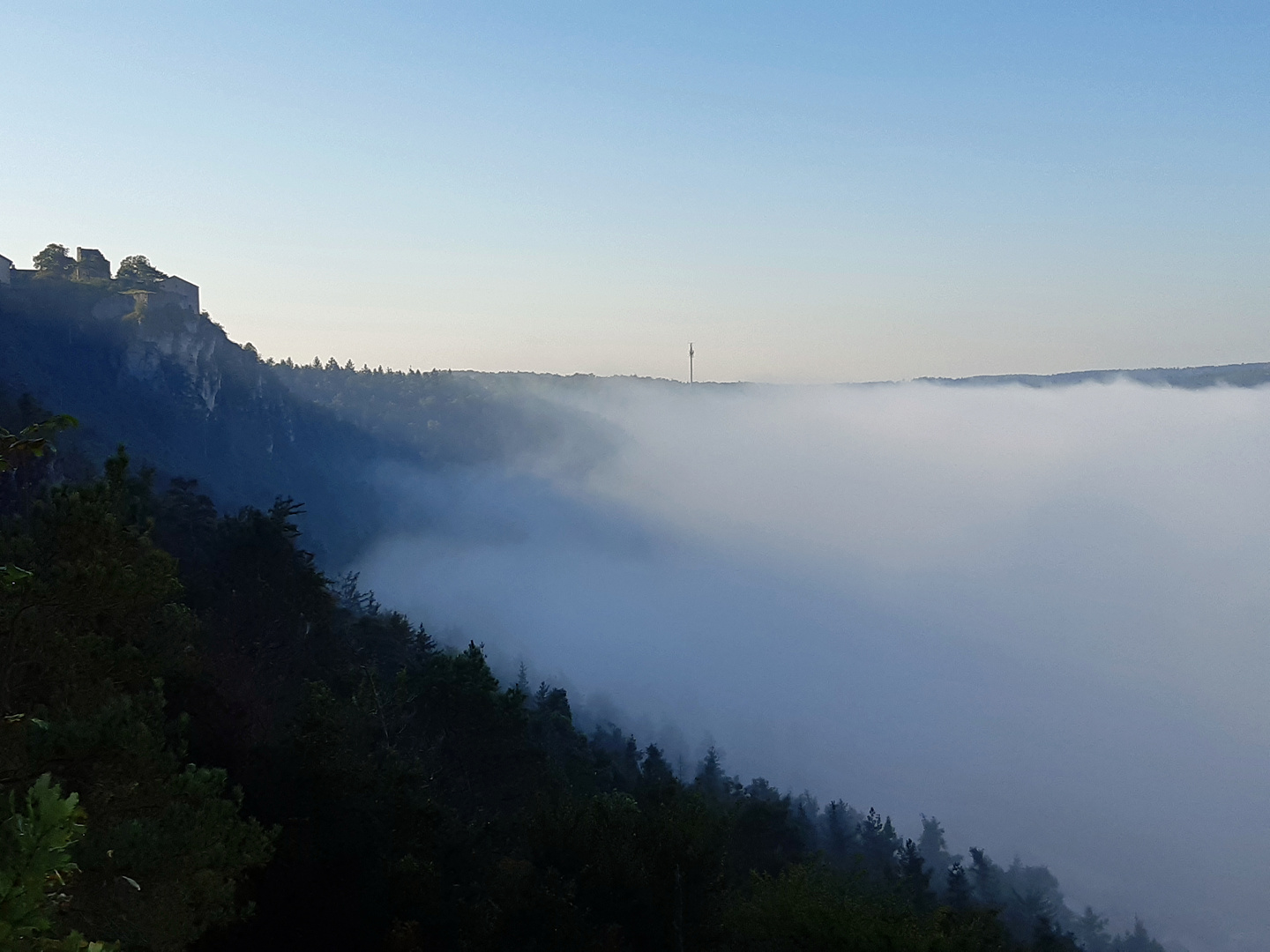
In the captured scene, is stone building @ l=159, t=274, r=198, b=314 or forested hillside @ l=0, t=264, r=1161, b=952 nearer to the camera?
forested hillside @ l=0, t=264, r=1161, b=952

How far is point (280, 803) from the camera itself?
79.0 feet

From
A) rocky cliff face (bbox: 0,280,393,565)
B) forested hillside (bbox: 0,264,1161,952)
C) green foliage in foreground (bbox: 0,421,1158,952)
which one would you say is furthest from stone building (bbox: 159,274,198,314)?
green foliage in foreground (bbox: 0,421,1158,952)

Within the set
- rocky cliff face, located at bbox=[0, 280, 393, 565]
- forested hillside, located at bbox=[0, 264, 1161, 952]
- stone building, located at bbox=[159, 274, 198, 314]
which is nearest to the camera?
forested hillside, located at bbox=[0, 264, 1161, 952]

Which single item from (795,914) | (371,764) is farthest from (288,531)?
(795,914)

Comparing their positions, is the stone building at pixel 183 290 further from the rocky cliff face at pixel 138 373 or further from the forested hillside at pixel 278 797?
the forested hillside at pixel 278 797

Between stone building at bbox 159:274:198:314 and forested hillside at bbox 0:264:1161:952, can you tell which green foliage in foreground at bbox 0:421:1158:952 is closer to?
forested hillside at bbox 0:264:1161:952

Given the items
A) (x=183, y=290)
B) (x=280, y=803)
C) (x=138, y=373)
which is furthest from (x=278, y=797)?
(x=183, y=290)

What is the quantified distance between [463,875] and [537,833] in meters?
2.50

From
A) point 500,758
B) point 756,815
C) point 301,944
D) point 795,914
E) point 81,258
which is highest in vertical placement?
point 81,258

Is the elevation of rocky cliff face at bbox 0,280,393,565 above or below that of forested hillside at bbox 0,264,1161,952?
above

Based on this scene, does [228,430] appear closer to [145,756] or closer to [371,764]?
[371,764]

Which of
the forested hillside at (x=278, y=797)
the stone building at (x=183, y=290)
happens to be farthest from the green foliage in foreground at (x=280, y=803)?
the stone building at (x=183, y=290)

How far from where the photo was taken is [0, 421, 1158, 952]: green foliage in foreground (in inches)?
557

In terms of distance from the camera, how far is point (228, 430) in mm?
172625
